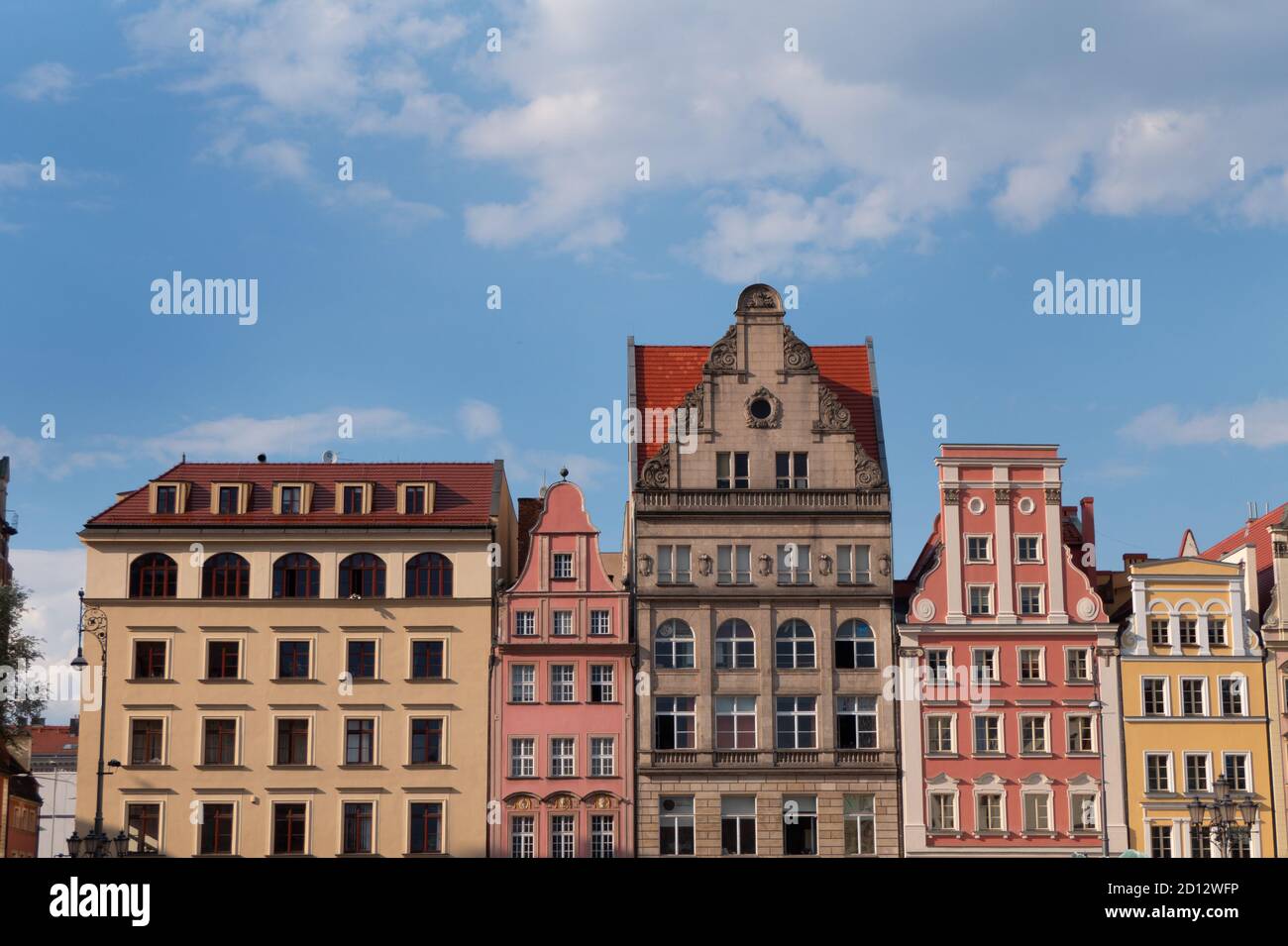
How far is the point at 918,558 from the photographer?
7919cm

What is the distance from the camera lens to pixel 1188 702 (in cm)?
7344

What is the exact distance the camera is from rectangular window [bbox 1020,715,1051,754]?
73312 millimetres

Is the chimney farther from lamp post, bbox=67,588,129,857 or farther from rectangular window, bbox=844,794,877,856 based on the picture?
lamp post, bbox=67,588,129,857

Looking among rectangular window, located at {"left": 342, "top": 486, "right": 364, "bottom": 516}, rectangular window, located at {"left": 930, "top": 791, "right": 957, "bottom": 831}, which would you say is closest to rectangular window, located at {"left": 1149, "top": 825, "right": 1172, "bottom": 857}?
rectangular window, located at {"left": 930, "top": 791, "right": 957, "bottom": 831}

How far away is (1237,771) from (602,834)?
27.4 m

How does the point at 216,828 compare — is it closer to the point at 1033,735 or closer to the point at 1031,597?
the point at 1033,735

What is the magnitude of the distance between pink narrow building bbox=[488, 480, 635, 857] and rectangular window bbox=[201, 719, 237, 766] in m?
11.4

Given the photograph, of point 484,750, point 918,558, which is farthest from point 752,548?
point 484,750

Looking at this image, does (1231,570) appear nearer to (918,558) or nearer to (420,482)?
(918,558)

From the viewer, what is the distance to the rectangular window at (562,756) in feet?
240

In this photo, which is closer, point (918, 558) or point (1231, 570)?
point (1231, 570)

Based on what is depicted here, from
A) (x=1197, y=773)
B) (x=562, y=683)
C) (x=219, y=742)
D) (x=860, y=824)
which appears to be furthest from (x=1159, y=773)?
(x=219, y=742)
